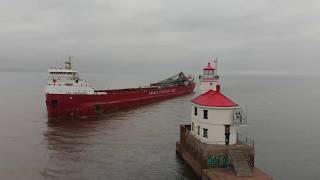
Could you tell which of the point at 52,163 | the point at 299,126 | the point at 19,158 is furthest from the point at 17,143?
the point at 299,126

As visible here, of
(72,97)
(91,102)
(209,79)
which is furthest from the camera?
(91,102)

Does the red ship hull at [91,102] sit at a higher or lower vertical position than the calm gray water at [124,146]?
higher

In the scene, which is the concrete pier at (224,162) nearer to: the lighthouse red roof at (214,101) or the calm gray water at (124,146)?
the calm gray water at (124,146)

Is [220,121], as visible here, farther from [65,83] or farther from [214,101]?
[65,83]

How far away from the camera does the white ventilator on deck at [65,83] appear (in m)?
46.5

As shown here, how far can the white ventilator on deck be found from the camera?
46469 millimetres

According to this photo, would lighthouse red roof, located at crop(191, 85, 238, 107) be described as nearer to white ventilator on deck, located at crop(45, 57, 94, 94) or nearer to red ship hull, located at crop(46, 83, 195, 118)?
red ship hull, located at crop(46, 83, 195, 118)

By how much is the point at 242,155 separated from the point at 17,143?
75.0ft

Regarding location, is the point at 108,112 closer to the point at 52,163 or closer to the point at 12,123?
the point at 12,123

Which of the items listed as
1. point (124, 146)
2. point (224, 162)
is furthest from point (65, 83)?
point (224, 162)

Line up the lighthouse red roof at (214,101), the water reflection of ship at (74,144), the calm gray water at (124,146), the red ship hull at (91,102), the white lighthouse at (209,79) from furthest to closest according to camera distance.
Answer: the red ship hull at (91,102)
the white lighthouse at (209,79)
the water reflection of ship at (74,144)
the calm gray water at (124,146)
the lighthouse red roof at (214,101)

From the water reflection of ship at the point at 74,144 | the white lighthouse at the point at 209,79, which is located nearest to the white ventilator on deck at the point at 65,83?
the water reflection of ship at the point at 74,144

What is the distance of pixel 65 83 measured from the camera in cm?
4750

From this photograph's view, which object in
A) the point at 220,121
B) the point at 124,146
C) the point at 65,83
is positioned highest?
the point at 65,83
